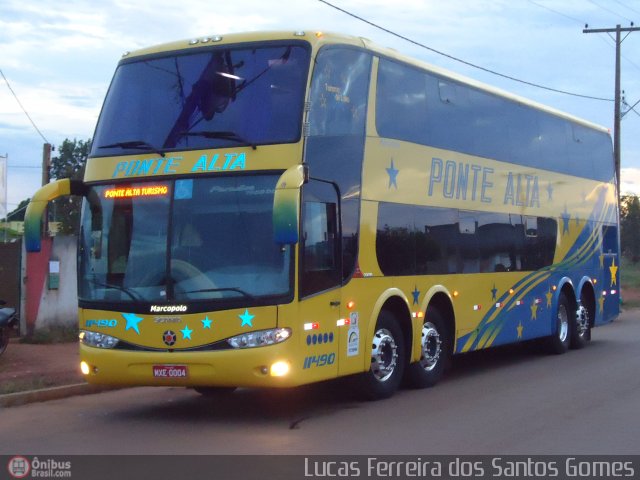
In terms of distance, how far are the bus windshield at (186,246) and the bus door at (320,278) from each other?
1.22 ft

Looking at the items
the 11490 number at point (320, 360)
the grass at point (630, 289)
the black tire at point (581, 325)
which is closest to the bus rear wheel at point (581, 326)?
the black tire at point (581, 325)

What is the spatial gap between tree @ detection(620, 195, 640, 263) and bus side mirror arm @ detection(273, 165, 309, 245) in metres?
58.4

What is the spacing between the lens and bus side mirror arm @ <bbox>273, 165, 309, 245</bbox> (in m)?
9.38

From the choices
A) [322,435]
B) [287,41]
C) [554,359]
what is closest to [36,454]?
[322,435]

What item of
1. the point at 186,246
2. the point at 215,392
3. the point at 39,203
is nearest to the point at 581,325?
the point at 215,392

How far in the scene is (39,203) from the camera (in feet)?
36.0

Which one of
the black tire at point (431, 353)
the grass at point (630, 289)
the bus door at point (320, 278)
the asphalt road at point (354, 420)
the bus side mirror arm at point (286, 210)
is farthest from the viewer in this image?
the grass at point (630, 289)

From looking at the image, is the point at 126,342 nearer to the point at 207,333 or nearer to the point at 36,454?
the point at 207,333

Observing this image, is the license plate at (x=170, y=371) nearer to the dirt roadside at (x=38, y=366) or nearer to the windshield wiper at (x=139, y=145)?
the windshield wiper at (x=139, y=145)

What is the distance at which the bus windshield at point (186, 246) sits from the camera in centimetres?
1032

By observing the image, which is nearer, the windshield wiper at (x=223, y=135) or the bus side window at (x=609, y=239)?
the windshield wiper at (x=223, y=135)

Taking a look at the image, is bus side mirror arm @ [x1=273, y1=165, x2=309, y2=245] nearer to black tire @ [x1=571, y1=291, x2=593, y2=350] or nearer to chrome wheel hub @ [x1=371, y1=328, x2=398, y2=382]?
chrome wheel hub @ [x1=371, y1=328, x2=398, y2=382]

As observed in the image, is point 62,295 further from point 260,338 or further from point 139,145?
point 260,338
